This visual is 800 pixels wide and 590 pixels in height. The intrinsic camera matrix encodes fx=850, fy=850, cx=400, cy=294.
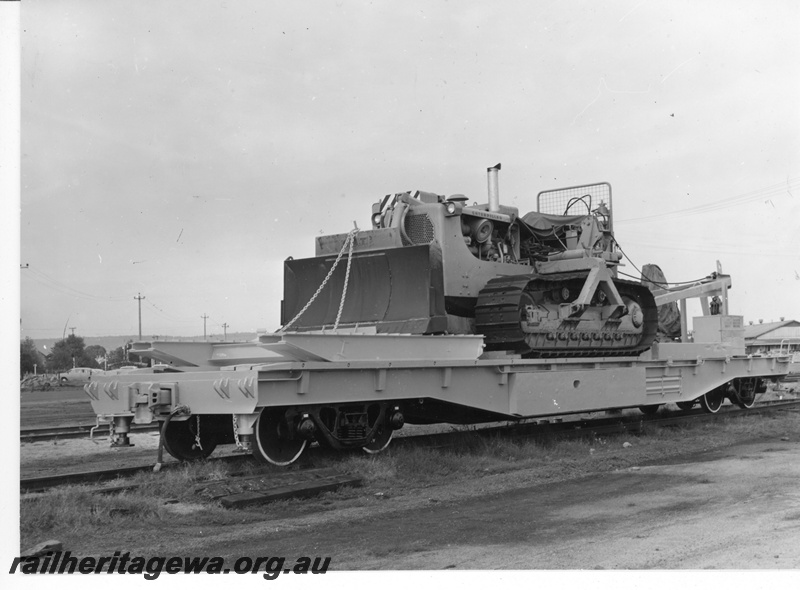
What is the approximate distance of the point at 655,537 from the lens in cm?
566

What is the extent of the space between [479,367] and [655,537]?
4.08 meters

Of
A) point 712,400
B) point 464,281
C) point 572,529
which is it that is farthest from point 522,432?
point 572,529

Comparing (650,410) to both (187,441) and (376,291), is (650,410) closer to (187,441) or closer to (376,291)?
(376,291)

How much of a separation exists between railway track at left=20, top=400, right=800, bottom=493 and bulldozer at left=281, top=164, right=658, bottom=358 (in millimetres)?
1160

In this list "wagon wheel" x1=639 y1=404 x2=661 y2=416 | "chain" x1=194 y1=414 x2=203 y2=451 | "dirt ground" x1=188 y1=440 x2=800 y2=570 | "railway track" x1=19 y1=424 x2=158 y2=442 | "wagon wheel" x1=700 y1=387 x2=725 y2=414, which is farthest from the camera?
"wagon wheel" x1=639 y1=404 x2=661 y2=416

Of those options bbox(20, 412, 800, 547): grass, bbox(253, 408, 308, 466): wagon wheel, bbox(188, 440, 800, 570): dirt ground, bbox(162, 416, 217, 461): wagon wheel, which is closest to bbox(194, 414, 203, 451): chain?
bbox(162, 416, 217, 461): wagon wheel

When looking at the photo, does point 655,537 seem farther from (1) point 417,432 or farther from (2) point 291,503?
(1) point 417,432

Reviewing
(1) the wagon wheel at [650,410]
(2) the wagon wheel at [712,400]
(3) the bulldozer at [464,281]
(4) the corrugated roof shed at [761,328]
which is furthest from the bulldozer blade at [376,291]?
(4) the corrugated roof shed at [761,328]

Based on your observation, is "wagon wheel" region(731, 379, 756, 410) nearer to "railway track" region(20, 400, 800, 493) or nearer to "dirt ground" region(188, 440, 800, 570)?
"railway track" region(20, 400, 800, 493)

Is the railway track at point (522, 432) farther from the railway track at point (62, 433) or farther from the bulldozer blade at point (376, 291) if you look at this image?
the railway track at point (62, 433)

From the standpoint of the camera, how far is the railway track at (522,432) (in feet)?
27.2

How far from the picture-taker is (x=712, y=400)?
48.9ft

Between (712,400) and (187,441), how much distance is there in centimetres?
964

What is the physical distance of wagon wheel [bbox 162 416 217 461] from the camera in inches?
356
